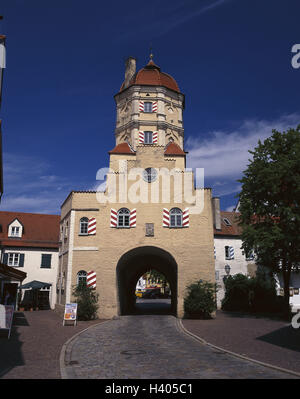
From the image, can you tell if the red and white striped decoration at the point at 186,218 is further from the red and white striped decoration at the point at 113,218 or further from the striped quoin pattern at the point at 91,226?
the striped quoin pattern at the point at 91,226

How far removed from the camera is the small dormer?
33.3 m

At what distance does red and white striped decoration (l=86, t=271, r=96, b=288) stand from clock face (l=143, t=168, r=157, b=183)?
7769mm

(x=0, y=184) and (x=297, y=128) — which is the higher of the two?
(x=297, y=128)

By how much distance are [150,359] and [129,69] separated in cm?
3253

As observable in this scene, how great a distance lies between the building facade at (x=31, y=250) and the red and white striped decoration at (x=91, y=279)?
995 cm

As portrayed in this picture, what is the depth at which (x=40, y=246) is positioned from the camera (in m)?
32.6

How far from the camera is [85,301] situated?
21562 millimetres

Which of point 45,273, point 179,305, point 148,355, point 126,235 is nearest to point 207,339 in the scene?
point 148,355

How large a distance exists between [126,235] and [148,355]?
14.0m

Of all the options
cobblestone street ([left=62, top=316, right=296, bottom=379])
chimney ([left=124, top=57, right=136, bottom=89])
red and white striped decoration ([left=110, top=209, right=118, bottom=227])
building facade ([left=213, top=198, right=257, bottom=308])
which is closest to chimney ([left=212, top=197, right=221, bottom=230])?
building facade ([left=213, top=198, right=257, bottom=308])

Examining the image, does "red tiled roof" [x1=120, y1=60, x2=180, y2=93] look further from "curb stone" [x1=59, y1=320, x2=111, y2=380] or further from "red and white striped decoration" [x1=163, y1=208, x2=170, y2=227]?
"curb stone" [x1=59, y1=320, x2=111, y2=380]

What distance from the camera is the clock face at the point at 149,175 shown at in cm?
2514

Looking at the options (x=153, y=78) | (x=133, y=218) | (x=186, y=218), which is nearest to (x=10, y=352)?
(x=133, y=218)
